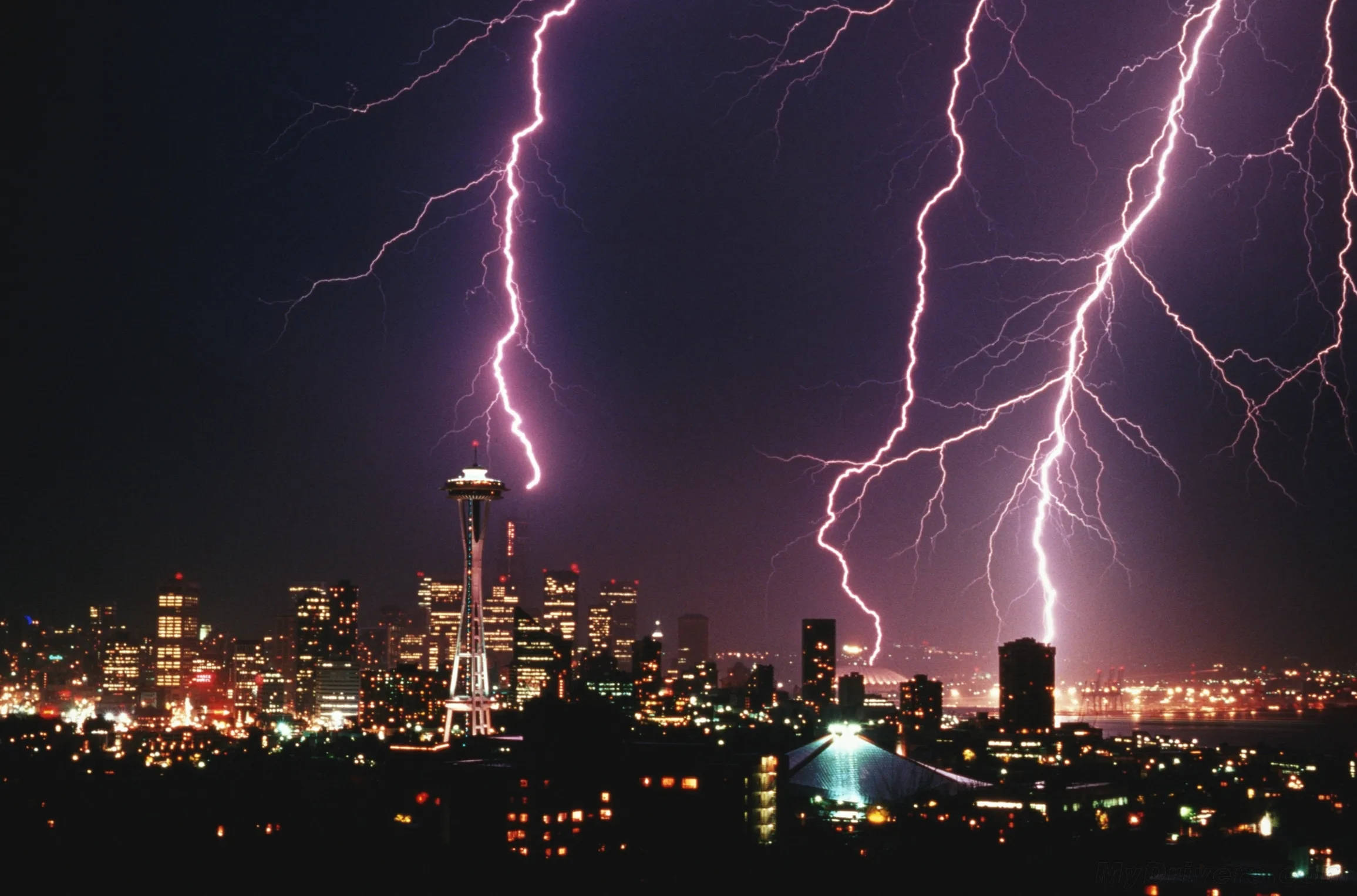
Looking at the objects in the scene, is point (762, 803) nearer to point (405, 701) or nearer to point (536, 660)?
point (405, 701)

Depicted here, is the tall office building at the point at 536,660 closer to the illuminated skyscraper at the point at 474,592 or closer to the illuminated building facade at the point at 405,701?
the illuminated building facade at the point at 405,701

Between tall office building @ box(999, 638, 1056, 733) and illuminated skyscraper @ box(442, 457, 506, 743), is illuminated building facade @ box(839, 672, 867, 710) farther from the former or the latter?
illuminated skyscraper @ box(442, 457, 506, 743)

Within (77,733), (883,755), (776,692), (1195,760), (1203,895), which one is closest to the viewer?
(1203,895)

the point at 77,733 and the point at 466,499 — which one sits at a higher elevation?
the point at 466,499

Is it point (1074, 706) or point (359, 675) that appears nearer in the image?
point (359, 675)

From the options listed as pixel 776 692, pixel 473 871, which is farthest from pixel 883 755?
pixel 776 692

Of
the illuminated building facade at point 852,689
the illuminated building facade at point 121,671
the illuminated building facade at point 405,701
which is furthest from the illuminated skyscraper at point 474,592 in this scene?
the illuminated building facade at point 121,671

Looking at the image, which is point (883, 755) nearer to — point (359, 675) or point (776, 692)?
point (776, 692)

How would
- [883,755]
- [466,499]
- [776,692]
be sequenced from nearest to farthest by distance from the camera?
[883,755]
[466,499]
[776,692]
